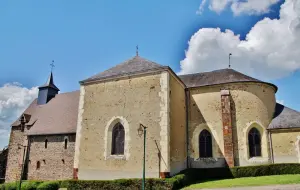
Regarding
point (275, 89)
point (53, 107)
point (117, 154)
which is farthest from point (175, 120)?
point (53, 107)

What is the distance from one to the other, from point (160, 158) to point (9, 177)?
686 inches

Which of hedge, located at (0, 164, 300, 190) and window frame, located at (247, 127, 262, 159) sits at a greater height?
window frame, located at (247, 127, 262, 159)

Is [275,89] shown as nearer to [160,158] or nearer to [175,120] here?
[175,120]

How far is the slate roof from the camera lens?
22.8 m

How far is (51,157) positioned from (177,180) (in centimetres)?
1284

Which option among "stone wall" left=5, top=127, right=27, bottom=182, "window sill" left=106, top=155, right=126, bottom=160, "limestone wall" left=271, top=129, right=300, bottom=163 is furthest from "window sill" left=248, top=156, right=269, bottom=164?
"stone wall" left=5, top=127, right=27, bottom=182

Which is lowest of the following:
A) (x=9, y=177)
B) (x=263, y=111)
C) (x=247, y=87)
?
(x=9, y=177)

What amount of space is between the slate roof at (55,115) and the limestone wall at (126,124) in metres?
4.77

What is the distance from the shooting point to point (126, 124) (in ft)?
54.0

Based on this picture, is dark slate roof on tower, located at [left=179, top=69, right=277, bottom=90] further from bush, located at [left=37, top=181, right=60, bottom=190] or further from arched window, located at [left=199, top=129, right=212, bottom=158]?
bush, located at [left=37, top=181, right=60, bottom=190]

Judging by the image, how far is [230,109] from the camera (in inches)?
727

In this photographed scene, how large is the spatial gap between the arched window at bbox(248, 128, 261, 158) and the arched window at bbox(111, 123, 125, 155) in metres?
9.01

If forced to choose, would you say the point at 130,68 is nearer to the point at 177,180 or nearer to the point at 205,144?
the point at 205,144

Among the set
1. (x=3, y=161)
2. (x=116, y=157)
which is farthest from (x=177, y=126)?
(x=3, y=161)
